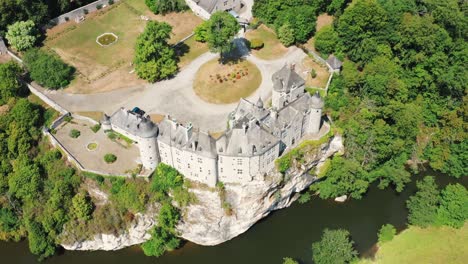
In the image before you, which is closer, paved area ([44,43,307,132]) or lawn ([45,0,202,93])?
paved area ([44,43,307,132])

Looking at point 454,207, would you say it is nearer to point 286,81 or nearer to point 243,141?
point 286,81

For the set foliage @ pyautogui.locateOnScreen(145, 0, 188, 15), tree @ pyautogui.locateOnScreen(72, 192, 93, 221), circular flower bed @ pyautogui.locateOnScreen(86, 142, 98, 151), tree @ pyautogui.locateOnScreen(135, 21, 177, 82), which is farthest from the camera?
foliage @ pyautogui.locateOnScreen(145, 0, 188, 15)

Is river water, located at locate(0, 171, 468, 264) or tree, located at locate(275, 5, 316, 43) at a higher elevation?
tree, located at locate(275, 5, 316, 43)

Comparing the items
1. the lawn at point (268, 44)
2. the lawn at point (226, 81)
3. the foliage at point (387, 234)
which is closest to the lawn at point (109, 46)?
the lawn at point (226, 81)

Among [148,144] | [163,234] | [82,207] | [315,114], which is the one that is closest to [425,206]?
[315,114]

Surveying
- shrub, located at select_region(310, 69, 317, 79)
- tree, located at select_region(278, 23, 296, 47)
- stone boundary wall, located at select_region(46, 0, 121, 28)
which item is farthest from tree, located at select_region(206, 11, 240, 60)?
stone boundary wall, located at select_region(46, 0, 121, 28)

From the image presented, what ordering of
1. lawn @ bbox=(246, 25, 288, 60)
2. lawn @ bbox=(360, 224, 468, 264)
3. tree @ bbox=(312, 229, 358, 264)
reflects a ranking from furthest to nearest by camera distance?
lawn @ bbox=(246, 25, 288, 60) → lawn @ bbox=(360, 224, 468, 264) → tree @ bbox=(312, 229, 358, 264)

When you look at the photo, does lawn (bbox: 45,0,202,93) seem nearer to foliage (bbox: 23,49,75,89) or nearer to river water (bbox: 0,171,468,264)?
foliage (bbox: 23,49,75,89)

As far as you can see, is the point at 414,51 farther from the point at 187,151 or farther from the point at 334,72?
the point at 187,151
